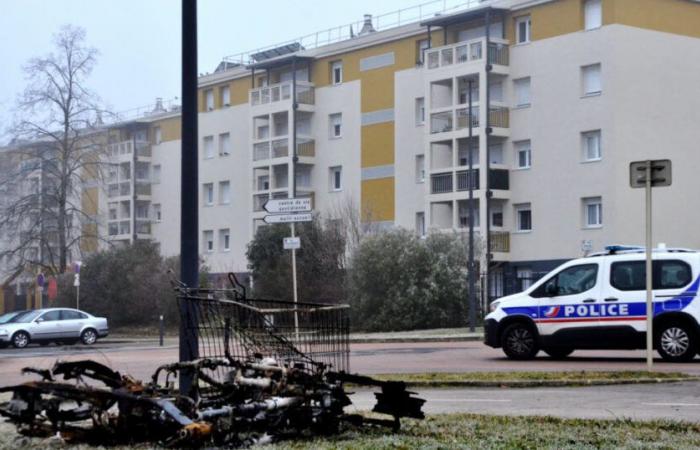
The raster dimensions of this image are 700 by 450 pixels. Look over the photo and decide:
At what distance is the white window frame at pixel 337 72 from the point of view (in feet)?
214

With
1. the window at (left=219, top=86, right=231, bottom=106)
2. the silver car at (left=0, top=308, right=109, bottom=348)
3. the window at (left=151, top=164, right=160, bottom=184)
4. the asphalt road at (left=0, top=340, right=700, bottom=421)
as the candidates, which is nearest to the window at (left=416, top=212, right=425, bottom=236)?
the window at (left=219, top=86, right=231, bottom=106)

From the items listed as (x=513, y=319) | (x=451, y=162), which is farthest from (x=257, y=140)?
(x=513, y=319)

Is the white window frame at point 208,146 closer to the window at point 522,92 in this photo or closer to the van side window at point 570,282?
the window at point 522,92

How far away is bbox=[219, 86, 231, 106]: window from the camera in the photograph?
73875 mm

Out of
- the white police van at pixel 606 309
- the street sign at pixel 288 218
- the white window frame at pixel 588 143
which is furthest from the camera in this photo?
the white window frame at pixel 588 143

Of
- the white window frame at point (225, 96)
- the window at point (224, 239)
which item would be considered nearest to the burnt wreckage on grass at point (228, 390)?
the window at point (224, 239)

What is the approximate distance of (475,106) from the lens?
2189 inches

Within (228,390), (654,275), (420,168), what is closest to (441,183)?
(420,168)

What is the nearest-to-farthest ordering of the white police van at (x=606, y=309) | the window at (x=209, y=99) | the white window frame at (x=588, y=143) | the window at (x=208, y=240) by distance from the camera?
the white police van at (x=606, y=309), the white window frame at (x=588, y=143), the window at (x=208, y=240), the window at (x=209, y=99)

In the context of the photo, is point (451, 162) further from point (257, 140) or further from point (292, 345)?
point (292, 345)

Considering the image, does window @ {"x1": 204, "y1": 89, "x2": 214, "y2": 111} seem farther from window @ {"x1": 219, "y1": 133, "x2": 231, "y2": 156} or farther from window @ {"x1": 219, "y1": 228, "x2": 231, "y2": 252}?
window @ {"x1": 219, "y1": 228, "x2": 231, "y2": 252}

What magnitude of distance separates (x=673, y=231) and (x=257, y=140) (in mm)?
27040

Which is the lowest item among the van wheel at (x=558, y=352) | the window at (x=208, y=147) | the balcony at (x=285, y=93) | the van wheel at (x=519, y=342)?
the van wheel at (x=558, y=352)

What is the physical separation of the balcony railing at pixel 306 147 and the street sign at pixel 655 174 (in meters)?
51.1
